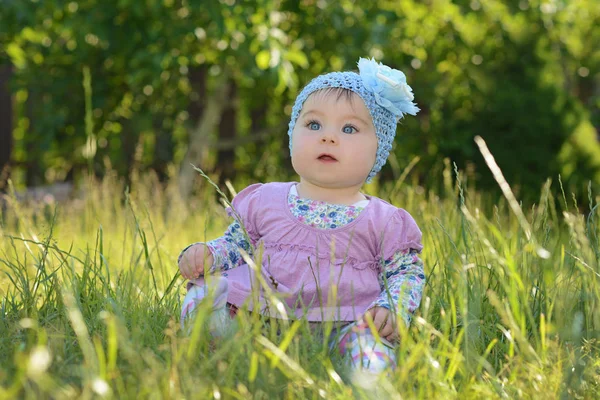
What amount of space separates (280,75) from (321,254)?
265 centimetres

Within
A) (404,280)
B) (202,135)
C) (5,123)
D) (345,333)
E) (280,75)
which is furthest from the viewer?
(5,123)

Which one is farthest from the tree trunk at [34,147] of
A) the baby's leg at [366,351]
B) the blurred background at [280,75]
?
the baby's leg at [366,351]

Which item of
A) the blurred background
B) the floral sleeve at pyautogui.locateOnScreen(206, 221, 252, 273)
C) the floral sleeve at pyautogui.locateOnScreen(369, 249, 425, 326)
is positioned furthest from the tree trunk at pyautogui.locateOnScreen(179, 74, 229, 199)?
the floral sleeve at pyautogui.locateOnScreen(369, 249, 425, 326)

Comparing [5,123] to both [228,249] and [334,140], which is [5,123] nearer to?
[228,249]

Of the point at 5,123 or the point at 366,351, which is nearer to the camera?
the point at 366,351

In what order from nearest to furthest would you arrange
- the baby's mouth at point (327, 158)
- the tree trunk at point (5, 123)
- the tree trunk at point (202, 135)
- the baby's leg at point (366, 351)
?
the baby's leg at point (366, 351)
the baby's mouth at point (327, 158)
the tree trunk at point (202, 135)
the tree trunk at point (5, 123)

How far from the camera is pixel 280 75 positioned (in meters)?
4.77

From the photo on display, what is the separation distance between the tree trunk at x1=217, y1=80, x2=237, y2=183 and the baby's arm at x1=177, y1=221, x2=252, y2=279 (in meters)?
4.71

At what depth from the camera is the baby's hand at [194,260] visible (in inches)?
88.3

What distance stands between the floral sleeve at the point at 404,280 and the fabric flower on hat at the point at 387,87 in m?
0.42

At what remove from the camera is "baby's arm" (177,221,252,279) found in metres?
2.24

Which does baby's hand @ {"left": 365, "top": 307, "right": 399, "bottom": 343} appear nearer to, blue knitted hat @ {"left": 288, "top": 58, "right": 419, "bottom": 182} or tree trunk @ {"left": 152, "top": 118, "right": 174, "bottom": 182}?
blue knitted hat @ {"left": 288, "top": 58, "right": 419, "bottom": 182}

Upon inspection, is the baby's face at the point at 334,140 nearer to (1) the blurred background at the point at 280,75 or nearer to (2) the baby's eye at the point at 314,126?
(2) the baby's eye at the point at 314,126

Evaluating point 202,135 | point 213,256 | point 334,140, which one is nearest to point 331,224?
point 334,140
